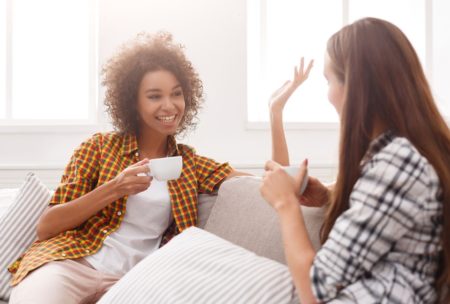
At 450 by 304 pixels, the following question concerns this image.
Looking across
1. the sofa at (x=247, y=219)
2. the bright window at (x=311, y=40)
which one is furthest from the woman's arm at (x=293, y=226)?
the bright window at (x=311, y=40)

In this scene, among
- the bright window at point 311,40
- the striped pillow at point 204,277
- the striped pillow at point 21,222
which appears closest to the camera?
the striped pillow at point 204,277

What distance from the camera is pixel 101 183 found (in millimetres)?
1718

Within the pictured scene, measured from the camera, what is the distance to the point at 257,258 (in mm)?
Result: 1138

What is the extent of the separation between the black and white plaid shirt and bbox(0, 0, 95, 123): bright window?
10.3 feet

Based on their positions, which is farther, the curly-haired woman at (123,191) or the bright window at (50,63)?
the bright window at (50,63)

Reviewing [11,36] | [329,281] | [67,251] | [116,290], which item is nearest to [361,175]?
[329,281]

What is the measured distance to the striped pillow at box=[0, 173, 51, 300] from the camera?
1.67 metres

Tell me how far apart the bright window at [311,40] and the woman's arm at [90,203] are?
2.46m

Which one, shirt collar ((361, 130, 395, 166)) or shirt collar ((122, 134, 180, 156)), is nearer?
shirt collar ((361, 130, 395, 166))

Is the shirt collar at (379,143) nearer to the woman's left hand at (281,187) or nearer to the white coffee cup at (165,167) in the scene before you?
the woman's left hand at (281,187)

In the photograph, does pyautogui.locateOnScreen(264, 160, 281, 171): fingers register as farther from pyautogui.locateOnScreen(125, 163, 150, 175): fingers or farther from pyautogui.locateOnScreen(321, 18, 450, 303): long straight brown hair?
pyautogui.locateOnScreen(125, 163, 150, 175): fingers

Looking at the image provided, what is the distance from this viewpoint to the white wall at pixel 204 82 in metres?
3.57

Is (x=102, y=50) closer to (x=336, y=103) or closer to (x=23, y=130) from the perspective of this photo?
(x=23, y=130)

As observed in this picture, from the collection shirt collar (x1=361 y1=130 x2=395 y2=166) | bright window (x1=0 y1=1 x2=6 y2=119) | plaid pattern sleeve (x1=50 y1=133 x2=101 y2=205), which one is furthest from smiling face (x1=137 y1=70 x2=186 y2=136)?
bright window (x1=0 y1=1 x2=6 y2=119)
